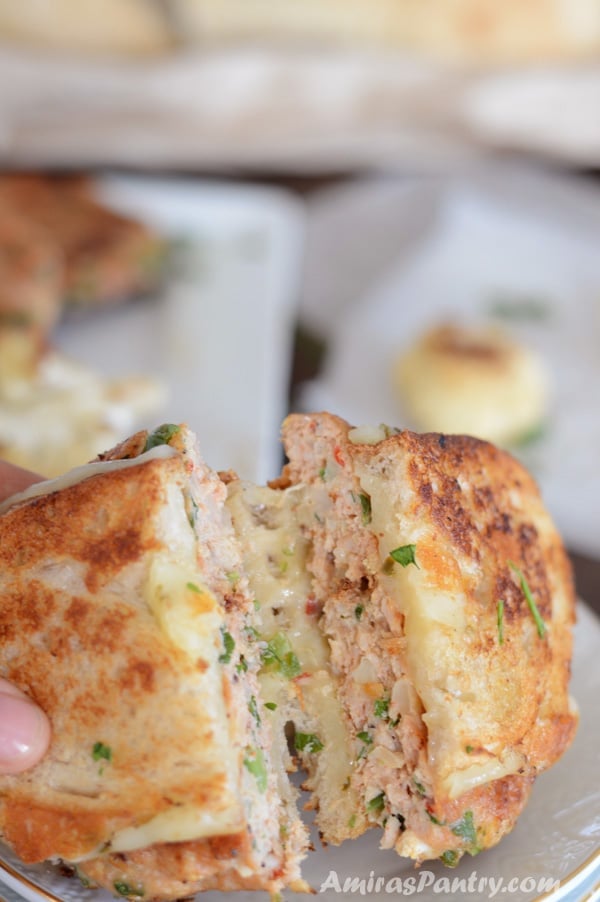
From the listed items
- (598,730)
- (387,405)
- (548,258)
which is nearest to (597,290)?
(548,258)

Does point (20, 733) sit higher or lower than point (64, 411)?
lower

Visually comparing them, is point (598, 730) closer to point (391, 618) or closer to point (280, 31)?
point (391, 618)

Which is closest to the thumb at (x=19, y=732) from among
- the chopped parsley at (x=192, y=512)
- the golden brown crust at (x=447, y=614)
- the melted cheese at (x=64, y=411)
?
the chopped parsley at (x=192, y=512)

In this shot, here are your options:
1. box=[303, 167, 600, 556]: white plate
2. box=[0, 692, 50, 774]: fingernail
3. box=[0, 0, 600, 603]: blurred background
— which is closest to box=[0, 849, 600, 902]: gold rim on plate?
box=[0, 692, 50, 774]: fingernail

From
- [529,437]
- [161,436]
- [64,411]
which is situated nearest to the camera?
[161,436]

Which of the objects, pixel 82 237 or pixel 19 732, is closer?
pixel 19 732

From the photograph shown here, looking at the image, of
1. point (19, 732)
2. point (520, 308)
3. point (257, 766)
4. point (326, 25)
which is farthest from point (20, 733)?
point (326, 25)

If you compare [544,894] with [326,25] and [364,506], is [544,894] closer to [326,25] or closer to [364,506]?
[364,506]

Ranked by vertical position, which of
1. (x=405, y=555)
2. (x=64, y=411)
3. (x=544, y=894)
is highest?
(x=64, y=411)
